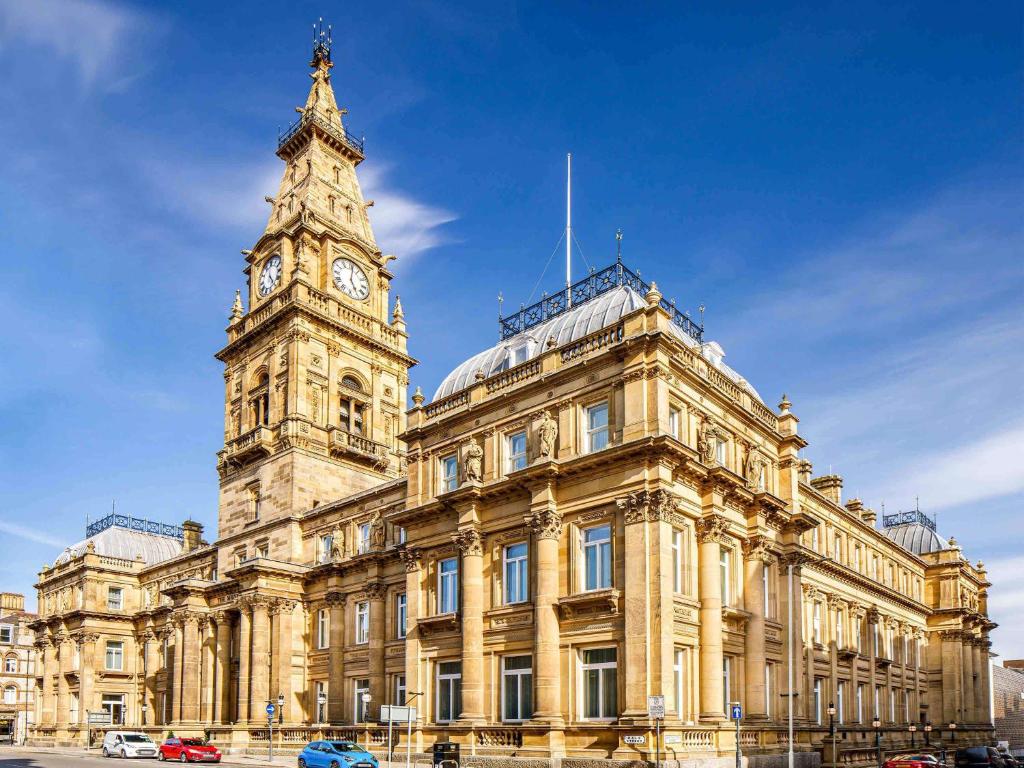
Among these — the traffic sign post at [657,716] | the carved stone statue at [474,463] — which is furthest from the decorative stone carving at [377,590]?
the traffic sign post at [657,716]

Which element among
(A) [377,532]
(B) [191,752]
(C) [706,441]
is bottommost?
(B) [191,752]

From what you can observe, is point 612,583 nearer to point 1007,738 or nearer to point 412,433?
point 412,433

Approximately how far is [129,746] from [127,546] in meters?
31.9

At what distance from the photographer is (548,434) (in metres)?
36.5

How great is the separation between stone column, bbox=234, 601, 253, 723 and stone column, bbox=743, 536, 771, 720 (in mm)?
27588

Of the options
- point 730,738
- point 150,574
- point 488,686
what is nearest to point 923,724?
point 730,738

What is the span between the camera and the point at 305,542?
55.5 m

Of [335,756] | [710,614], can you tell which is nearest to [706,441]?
[710,614]

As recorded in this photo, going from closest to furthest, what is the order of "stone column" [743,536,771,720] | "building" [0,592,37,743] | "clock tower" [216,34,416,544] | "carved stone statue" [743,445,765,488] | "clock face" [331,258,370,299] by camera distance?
"stone column" [743,536,771,720], "carved stone statue" [743,445,765,488], "clock tower" [216,34,416,544], "clock face" [331,258,370,299], "building" [0,592,37,743]

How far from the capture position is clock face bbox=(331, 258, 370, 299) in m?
65.1

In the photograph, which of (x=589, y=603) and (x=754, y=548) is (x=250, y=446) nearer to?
(x=589, y=603)

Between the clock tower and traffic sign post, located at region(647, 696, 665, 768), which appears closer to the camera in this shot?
traffic sign post, located at region(647, 696, 665, 768)

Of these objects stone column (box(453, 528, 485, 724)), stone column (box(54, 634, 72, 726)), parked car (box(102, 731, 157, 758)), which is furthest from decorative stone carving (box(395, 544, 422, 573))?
stone column (box(54, 634, 72, 726))

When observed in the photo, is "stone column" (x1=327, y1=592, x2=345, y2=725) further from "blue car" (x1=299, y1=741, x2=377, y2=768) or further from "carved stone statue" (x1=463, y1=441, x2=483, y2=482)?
"carved stone statue" (x1=463, y1=441, x2=483, y2=482)
